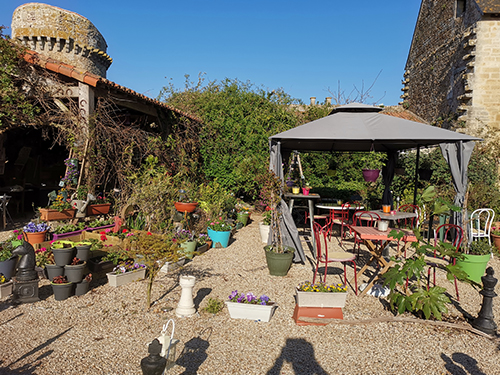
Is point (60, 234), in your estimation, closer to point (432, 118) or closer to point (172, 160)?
point (172, 160)

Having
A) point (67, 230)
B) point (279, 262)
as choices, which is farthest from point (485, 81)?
point (67, 230)

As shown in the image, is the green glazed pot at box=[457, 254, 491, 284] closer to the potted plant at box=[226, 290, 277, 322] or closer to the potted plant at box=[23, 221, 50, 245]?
the potted plant at box=[226, 290, 277, 322]

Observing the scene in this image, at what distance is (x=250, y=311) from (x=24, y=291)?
247cm

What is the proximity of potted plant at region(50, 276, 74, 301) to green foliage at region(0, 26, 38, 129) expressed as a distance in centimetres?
387

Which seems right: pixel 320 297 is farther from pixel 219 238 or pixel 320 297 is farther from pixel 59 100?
pixel 59 100

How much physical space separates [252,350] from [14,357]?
1889mm

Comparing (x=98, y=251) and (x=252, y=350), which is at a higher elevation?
(x=98, y=251)

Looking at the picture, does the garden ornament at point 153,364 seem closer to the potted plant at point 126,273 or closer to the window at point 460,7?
the potted plant at point 126,273

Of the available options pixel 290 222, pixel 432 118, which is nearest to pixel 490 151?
pixel 432 118

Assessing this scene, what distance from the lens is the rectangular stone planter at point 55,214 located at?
564cm

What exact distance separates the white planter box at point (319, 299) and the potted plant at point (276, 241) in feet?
4.40

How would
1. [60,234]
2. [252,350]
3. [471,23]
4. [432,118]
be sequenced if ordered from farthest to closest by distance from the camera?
1. [432,118]
2. [471,23]
3. [60,234]
4. [252,350]

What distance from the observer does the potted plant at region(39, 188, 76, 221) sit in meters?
5.66

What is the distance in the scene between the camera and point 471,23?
36.3 ft
